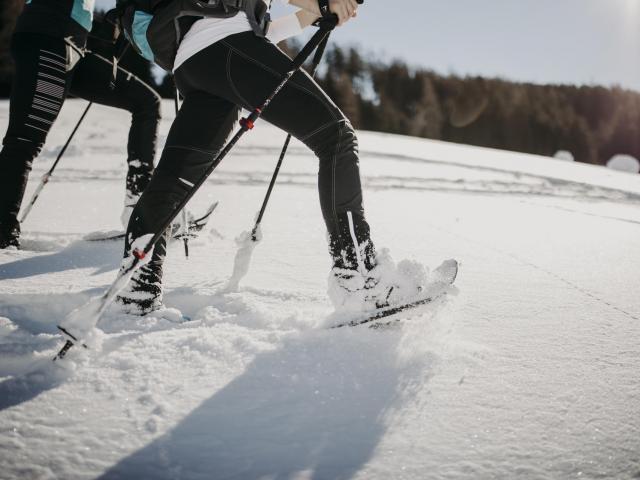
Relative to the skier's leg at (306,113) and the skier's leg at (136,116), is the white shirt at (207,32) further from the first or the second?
the skier's leg at (136,116)

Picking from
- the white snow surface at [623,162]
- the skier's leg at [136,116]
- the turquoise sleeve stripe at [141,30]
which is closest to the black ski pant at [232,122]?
the turquoise sleeve stripe at [141,30]

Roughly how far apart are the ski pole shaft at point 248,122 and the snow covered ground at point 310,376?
0.28 metres

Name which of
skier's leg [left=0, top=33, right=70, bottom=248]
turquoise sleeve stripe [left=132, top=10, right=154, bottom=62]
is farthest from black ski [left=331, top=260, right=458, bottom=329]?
skier's leg [left=0, top=33, right=70, bottom=248]

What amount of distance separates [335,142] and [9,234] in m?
1.66

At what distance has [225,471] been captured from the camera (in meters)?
0.79

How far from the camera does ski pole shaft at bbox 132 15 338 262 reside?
121 cm

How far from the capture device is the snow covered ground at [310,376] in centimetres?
83

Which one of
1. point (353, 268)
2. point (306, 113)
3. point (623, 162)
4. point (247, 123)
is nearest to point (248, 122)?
point (247, 123)

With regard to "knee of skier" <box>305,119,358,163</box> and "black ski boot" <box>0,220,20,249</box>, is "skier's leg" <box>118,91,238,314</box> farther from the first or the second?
"black ski boot" <box>0,220,20,249</box>

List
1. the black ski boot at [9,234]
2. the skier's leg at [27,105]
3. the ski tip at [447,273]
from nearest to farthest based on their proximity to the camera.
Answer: the ski tip at [447,273]
the skier's leg at [27,105]
the black ski boot at [9,234]

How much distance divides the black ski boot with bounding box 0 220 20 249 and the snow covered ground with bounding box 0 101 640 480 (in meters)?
0.10

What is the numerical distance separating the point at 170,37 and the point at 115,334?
2.98ft

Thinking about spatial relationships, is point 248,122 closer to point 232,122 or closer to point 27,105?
point 232,122

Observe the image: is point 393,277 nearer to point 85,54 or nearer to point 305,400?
point 305,400
